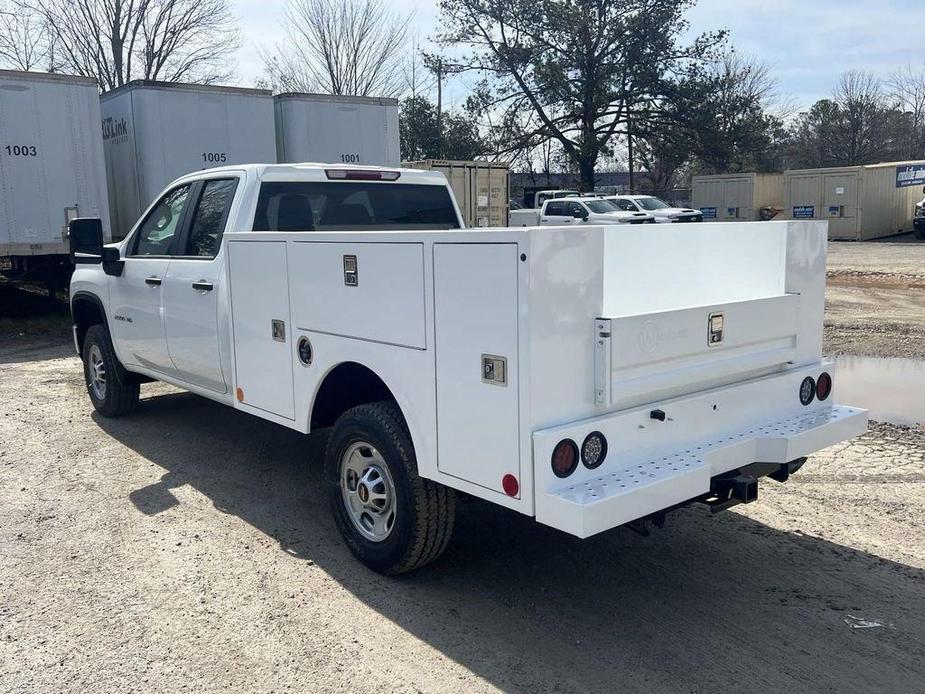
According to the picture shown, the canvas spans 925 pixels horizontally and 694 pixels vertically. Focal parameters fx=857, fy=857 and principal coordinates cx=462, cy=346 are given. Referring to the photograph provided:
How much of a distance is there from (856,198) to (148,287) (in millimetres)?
32701

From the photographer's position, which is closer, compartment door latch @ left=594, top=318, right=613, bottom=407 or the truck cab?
compartment door latch @ left=594, top=318, right=613, bottom=407

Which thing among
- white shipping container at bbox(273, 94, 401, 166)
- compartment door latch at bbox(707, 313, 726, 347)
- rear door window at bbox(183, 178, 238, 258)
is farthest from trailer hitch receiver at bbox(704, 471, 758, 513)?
white shipping container at bbox(273, 94, 401, 166)

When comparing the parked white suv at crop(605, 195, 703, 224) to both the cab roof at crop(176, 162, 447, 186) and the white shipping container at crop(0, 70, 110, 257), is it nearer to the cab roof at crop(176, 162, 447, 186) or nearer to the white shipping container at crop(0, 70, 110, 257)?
the white shipping container at crop(0, 70, 110, 257)

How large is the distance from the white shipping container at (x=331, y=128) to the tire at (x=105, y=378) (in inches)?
334

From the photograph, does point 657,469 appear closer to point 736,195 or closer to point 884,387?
point 884,387

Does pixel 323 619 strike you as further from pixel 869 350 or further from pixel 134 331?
pixel 869 350

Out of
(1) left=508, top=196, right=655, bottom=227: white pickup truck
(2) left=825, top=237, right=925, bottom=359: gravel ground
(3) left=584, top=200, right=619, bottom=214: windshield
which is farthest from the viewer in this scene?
(3) left=584, top=200, right=619, bottom=214: windshield

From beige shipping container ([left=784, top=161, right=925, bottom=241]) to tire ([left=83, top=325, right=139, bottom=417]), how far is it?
104 ft

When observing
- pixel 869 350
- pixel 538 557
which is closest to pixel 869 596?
pixel 538 557

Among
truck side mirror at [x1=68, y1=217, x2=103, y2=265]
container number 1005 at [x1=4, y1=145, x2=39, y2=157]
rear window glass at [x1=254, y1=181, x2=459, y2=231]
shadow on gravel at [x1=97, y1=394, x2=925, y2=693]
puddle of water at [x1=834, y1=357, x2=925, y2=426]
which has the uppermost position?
container number 1005 at [x1=4, y1=145, x2=39, y2=157]

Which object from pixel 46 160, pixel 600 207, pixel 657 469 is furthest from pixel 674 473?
pixel 600 207

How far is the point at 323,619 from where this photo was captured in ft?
13.0

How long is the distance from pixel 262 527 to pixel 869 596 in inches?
130

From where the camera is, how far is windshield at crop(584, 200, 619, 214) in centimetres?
2755
